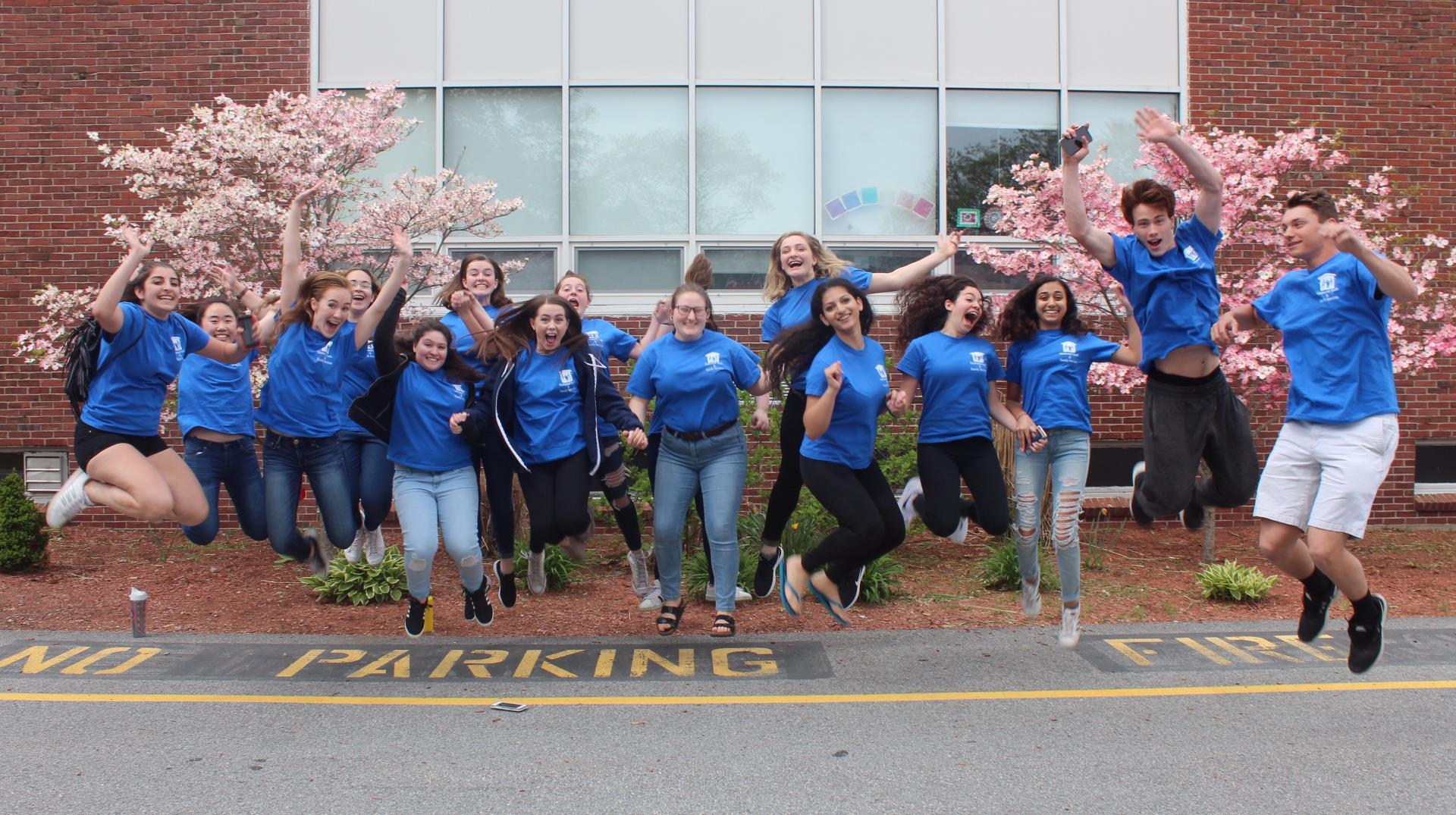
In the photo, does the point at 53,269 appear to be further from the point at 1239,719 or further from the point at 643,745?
the point at 1239,719

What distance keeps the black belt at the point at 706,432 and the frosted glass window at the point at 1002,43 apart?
21.7 feet

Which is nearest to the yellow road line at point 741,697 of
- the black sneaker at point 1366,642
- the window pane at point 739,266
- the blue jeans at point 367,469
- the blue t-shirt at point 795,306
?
the black sneaker at point 1366,642

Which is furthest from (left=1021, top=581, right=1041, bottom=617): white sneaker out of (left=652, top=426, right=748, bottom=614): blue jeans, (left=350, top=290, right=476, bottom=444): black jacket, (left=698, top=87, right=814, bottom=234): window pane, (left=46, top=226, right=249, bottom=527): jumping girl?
(left=698, top=87, right=814, bottom=234): window pane

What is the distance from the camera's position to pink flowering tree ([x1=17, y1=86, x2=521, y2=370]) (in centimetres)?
957

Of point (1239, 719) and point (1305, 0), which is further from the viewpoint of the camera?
point (1305, 0)

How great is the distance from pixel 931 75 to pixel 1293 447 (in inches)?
302

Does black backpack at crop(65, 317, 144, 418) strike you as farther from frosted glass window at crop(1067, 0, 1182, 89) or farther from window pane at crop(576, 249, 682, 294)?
frosted glass window at crop(1067, 0, 1182, 89)

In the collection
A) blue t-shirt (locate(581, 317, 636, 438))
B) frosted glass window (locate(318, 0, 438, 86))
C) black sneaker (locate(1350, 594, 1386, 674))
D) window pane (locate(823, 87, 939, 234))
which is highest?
frosted glass window (locate(318, 0, 438, 86))

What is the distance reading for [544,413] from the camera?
704cm

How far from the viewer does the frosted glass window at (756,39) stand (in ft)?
40.2

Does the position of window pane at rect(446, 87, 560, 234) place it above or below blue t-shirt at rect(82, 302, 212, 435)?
above

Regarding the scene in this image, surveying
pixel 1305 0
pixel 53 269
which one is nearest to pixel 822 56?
pixel 1305 0

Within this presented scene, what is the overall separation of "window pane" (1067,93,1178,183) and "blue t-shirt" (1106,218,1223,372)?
6.75 metres

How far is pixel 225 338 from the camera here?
727cm
